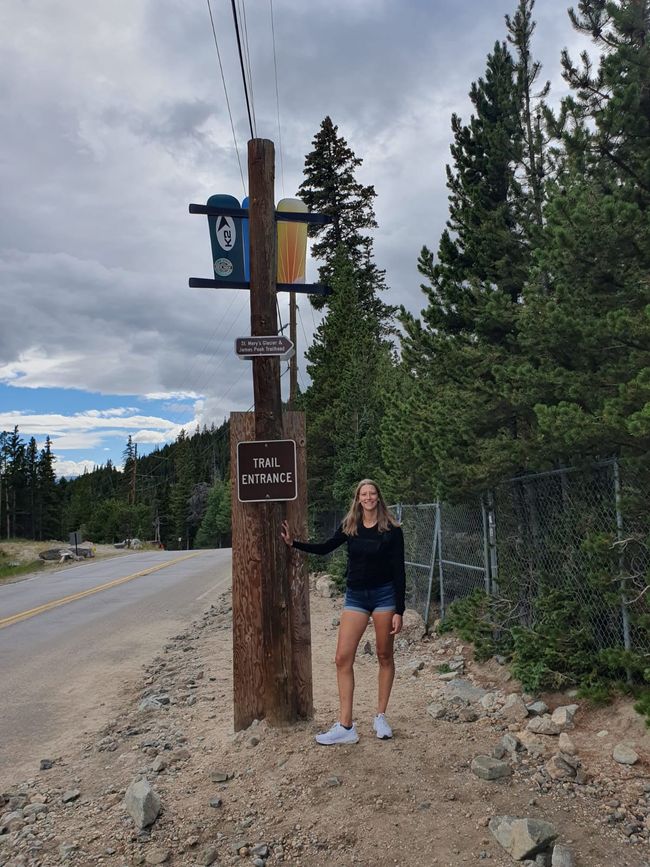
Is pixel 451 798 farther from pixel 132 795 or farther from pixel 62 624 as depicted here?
pixel 62 624

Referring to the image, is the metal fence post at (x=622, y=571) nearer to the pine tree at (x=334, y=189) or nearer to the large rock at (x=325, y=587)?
the large rock at (x=325, y=587)

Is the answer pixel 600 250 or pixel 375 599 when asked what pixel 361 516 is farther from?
pixel 600 250

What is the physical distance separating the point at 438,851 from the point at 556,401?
4349 millimetres

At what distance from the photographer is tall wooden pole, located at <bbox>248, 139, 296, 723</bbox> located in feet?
16.8

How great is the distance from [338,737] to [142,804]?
135cm

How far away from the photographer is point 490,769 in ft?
13.8

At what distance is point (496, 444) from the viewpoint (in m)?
7.55

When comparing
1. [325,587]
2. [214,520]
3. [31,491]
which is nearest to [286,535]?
[325,587]

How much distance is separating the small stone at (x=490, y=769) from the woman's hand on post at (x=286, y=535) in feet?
6.46

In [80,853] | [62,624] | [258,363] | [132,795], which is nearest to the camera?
[80,853]

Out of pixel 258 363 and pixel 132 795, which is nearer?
pixel 132 795

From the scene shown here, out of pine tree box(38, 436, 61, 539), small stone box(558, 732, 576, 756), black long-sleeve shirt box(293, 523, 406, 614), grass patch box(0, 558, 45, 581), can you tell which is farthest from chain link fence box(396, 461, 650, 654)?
pine tree box(38, 436, 61, 539)

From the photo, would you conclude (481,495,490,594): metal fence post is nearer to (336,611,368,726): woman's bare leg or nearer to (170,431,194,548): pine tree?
(336,611,368,726): woman's bare leg

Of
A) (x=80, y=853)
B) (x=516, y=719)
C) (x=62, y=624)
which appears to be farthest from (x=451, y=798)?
(x=62, y=624)
